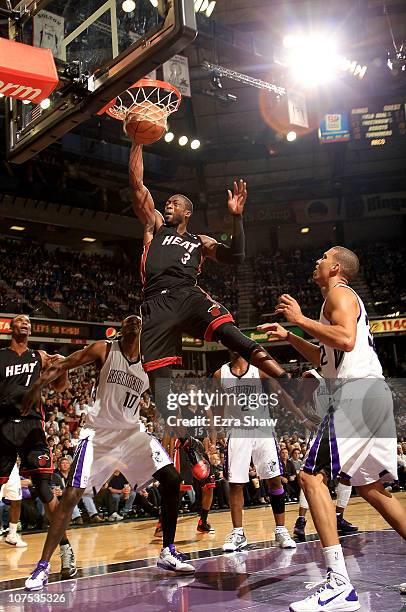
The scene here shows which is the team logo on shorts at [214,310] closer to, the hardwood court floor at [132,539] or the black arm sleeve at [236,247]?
the black arm sleeve at [236,247]

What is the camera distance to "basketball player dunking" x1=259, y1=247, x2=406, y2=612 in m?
3.84

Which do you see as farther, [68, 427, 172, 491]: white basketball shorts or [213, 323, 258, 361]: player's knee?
[68, 427, 172, 491]: white basketball shorts

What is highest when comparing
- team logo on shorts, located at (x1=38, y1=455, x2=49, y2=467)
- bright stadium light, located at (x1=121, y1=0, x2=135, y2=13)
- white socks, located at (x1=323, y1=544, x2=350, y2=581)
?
bright stadium light, located at (x1=121, y1=0, x2=135, y2=13)

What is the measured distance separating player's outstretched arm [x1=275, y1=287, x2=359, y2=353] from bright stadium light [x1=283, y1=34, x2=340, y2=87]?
46.2ft

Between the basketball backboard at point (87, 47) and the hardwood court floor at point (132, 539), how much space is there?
3941 mm

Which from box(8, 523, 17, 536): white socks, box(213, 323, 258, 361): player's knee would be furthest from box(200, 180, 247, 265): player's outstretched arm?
box(8, 523, 17, 536): white socks

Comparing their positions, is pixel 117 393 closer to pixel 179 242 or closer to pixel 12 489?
pixel 179 242

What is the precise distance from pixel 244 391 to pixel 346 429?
10.1 ft

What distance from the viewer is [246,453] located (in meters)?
6.68

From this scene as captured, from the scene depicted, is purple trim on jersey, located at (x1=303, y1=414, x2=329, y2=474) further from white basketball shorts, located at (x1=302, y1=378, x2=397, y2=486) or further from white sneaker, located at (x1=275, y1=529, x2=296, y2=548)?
white sneaker, located at (x1=275, y1=529, x2=296, y2=548)

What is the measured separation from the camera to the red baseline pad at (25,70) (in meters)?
4.99

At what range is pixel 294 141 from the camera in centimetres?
2467

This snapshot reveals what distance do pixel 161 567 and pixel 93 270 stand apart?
869 inches

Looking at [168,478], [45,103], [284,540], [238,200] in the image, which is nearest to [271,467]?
[284,540]
